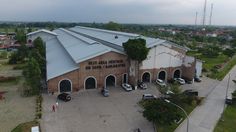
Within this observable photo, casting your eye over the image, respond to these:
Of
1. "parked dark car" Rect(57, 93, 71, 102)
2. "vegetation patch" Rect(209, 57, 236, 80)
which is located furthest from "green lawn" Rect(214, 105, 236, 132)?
"parked dark car" Rect(57, 93, 71, 102)

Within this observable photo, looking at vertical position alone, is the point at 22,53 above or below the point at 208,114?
above

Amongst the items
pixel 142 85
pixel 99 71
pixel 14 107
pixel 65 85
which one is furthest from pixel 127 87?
pixel 14 107

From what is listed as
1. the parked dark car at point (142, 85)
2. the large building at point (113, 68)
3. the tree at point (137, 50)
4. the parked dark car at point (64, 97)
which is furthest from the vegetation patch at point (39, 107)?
the parked dark car at point (142, 85)

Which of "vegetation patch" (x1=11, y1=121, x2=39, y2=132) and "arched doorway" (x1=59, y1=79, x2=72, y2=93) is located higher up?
"arched doorway" (x1=59, y1=79, x2=72, y2=93)

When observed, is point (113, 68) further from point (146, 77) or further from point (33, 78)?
point (33, 78)

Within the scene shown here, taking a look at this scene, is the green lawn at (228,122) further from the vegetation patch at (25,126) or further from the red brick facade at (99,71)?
the vegetation patch at (25,126)

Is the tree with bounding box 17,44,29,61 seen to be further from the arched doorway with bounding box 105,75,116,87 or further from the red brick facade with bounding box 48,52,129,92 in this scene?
the arched doorway with bounding box 105,75,116,87

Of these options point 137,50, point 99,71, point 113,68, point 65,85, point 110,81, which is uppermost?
point 137,50
